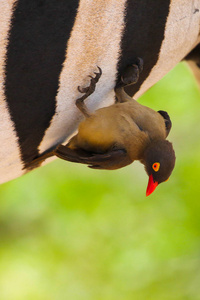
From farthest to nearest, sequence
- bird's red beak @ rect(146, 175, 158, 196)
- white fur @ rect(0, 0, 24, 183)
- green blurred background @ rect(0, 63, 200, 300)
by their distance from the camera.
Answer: green blurred background @ rect(0, 63, 200, 300) < bird's red beak @ rect(146, 175, 158, 196) < white fur @ rect(0, 0, 24, 183)

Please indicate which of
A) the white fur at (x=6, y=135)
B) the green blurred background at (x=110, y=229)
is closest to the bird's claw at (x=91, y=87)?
the white fur at (x=6, y=135)

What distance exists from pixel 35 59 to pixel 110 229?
Result: 58.9 inches

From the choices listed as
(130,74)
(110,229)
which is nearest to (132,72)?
(130,74)

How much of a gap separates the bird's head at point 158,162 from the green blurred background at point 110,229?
1.18 m

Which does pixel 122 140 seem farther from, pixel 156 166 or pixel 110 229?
pixel 110 229

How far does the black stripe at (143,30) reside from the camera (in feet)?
2.42

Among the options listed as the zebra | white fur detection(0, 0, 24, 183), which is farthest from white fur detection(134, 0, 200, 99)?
white fur detection(0, 0, 24, 183)

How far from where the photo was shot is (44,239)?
2.12m

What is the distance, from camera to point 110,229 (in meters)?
2.10

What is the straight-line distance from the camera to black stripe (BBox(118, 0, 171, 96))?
737mm

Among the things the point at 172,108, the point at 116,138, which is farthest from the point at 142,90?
the point at 172,108

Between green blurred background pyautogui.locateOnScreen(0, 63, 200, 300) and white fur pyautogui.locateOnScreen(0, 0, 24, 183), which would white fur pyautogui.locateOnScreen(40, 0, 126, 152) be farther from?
green blurred background pyautogui.locateOnScreen(0, 63, 200, 300)

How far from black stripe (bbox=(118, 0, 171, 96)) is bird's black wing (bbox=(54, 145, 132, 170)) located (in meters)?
0.12

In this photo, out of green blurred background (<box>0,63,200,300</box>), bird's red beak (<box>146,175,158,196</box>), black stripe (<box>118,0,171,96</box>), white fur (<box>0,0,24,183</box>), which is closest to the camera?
white fur (<box>0,0,24,183</box>)
